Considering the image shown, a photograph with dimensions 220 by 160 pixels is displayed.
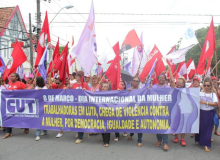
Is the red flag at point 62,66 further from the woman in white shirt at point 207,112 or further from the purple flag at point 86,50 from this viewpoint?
the woman in white shirt at point 207,112

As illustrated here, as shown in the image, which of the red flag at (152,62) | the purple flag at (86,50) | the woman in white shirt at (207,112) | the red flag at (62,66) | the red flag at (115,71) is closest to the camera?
the woman in white shirt at (207,112)

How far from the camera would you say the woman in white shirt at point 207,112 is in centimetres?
409

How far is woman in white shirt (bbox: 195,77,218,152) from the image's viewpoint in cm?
409

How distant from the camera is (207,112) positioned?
416cm

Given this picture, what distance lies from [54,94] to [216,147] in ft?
12.9

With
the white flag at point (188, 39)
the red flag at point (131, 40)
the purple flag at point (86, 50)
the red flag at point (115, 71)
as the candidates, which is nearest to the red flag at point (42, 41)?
the purple flag at point (86, 50)

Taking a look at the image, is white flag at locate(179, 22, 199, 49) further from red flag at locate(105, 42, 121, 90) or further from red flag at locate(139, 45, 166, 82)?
red flag at locate(105, 42, 121, 90)

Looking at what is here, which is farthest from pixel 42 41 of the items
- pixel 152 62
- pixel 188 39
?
pixel 188 39

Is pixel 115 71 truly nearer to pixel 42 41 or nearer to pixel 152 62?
pixel 152 62

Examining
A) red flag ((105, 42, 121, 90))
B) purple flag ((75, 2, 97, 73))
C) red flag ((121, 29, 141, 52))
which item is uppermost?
red flag ((121, 29, 141, 52))

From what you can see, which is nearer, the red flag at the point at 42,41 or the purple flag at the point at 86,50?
the purple flag at the point at 86,50

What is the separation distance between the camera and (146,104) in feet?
14.3

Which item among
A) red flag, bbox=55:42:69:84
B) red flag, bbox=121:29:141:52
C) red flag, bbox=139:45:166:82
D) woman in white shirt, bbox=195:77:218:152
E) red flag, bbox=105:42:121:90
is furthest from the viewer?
red flag, bbox=121:29:141:52

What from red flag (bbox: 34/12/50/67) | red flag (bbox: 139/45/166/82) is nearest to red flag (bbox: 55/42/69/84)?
red flag (bbox: 34/12/50/67)
